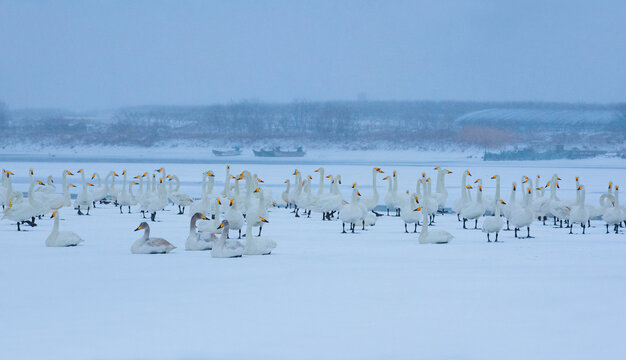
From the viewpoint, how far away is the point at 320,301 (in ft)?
24.9

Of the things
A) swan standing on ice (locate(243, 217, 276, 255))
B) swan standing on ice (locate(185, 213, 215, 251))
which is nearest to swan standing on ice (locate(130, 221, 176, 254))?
swan standing on ice (locate(185, 213, 215, 251))

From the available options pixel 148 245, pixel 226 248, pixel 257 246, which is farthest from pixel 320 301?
pixel 148 245

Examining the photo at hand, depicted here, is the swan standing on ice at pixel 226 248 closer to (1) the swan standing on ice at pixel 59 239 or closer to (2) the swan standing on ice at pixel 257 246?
Result: (2) the swan standing on ice at pixel 257 246

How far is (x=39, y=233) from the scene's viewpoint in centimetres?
1270

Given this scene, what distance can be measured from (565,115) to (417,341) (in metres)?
94.4

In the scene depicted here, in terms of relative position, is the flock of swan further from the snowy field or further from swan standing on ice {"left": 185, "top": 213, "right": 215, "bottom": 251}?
the snowy field

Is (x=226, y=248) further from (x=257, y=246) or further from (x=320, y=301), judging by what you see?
(x=320, y=301)

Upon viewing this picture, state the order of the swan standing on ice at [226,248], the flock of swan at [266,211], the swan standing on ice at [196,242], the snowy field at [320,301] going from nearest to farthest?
1. the snowy field at [320,301]
2. the swan standing on ice at [226,248]
3. the flock of swan at [266,211]
4. the swan standing on ice at [196,242]

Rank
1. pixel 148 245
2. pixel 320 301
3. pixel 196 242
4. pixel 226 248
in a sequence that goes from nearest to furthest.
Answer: pixel 320 301 < pixel 226 248 < pixel 148 245 < pixel 196 242

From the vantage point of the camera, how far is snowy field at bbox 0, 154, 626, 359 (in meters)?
6.09

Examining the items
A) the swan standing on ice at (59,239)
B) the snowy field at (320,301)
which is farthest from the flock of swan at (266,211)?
the snowy field at (320,301)

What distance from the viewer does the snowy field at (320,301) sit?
6.09 metres

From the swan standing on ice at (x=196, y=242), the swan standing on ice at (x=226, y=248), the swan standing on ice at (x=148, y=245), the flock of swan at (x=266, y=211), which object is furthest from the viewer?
the swan standing on ice at (x=196, y=242)

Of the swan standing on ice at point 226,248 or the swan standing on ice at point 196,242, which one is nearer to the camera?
the swan standing on ice at point 226,248
